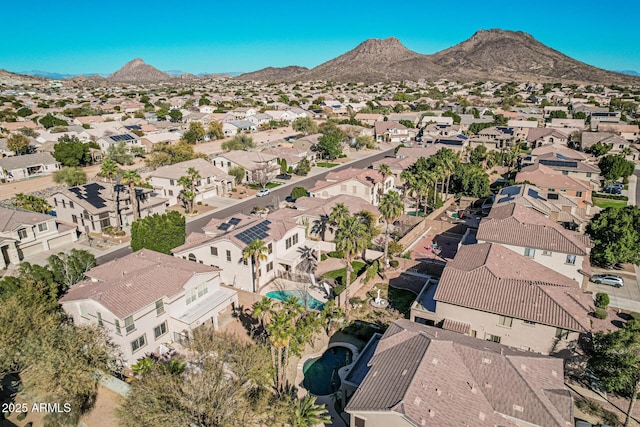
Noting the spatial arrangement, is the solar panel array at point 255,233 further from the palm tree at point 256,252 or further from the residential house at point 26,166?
the residential house at point 26,166

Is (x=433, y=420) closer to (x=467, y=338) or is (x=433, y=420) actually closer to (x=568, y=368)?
(x=467, y=338)

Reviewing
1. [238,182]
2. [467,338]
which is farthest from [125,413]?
[238,182]

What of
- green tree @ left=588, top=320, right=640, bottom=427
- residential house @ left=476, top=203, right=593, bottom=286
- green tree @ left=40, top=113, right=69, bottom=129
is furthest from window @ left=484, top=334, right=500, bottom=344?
green tree @ left=40, top=113, right=69, bottom=129

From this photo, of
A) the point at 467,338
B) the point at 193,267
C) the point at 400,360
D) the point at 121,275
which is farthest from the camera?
the point at 193,267

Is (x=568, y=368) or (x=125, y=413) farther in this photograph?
(x=568, y=368)

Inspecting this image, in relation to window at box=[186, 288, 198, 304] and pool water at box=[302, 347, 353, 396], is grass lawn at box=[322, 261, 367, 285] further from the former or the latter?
window at box=[186, 288, 198, 304]

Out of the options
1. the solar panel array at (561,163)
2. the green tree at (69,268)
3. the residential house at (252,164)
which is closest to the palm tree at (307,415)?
the green tree at (69,268)
